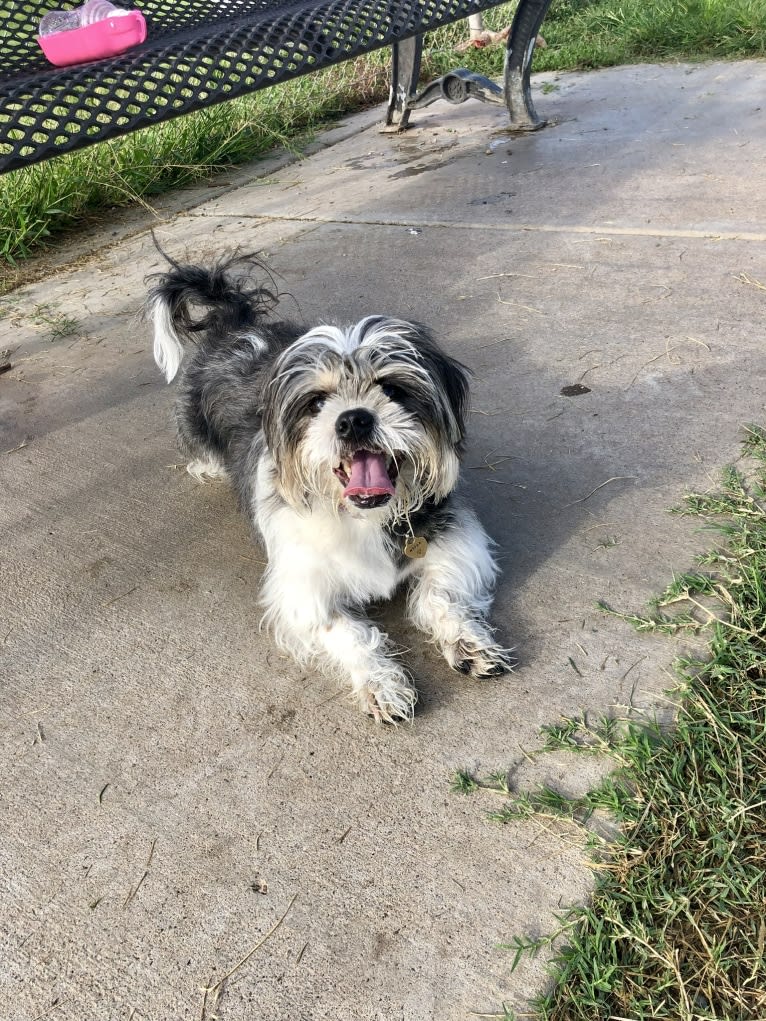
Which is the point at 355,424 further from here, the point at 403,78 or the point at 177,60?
the point at 403,78

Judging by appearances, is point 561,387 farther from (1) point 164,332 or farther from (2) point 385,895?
(2) point 385,895

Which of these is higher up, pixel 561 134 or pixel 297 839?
pixel 561 134

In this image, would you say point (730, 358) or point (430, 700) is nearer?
point (430, 700)

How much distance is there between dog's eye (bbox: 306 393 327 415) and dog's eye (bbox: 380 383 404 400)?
0.58ft

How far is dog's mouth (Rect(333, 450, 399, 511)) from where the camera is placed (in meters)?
2.65

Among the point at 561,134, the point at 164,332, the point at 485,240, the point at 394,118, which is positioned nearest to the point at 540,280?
the point at 485,240

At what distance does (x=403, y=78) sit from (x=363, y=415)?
5711 millimetres

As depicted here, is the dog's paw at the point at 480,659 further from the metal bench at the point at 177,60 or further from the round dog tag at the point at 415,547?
the metal bench at the point at 177,60

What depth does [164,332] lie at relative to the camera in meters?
4.06

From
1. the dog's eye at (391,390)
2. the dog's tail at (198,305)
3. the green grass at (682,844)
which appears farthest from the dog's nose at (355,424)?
the dog's tail at (198,305)

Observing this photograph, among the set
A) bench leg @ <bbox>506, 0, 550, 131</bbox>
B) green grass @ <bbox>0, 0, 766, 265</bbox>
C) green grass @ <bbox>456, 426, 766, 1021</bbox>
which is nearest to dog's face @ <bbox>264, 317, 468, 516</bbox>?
green grass @ <bbox>456, 426, 766, 1021</bbox>

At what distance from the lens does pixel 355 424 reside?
2570 millimetres

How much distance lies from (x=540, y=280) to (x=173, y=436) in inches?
84.3

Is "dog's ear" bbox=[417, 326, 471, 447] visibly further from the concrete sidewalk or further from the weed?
the weed
